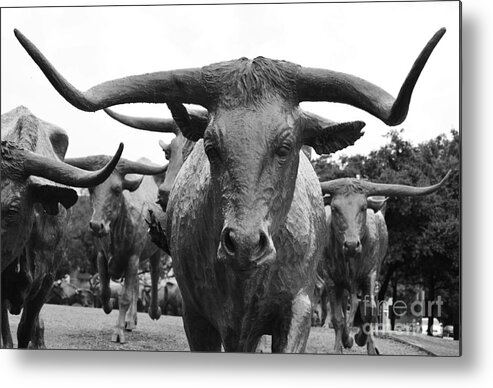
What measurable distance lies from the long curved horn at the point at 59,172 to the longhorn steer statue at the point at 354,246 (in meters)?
2.23

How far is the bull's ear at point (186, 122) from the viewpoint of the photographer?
434 centimetres

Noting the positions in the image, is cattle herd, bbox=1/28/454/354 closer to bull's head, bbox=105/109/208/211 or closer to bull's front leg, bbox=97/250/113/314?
bull's head, bbox=105/109/208/211

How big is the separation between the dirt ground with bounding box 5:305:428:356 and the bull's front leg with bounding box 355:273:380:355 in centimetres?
5

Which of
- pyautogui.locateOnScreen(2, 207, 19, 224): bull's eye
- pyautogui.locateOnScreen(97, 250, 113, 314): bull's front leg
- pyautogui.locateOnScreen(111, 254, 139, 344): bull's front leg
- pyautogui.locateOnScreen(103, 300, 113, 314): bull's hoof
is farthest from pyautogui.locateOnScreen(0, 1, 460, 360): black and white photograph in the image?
pyautogui.locateOnScreen(97, 250, 113, 314): bull's front leg

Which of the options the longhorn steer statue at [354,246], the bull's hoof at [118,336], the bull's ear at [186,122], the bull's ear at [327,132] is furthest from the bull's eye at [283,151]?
the bull's hoof at [118,336]

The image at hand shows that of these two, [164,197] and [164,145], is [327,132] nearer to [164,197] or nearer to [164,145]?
[164,197]

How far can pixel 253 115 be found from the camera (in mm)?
4047

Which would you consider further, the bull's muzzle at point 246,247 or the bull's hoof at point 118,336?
the bull's hoof at point 118,336

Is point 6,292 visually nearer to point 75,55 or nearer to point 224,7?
point 75,55

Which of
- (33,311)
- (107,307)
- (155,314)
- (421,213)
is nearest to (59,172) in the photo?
(33,311)

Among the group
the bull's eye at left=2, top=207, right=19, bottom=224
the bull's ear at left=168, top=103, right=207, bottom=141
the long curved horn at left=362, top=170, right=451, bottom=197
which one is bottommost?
the bull's eye at left=2, top=207, right=19, bottom=224

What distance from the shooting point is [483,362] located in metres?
5.40

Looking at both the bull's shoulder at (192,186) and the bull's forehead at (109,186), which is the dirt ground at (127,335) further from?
the bull's shoulder at (192,186)

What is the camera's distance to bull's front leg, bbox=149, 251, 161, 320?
30.5ft
